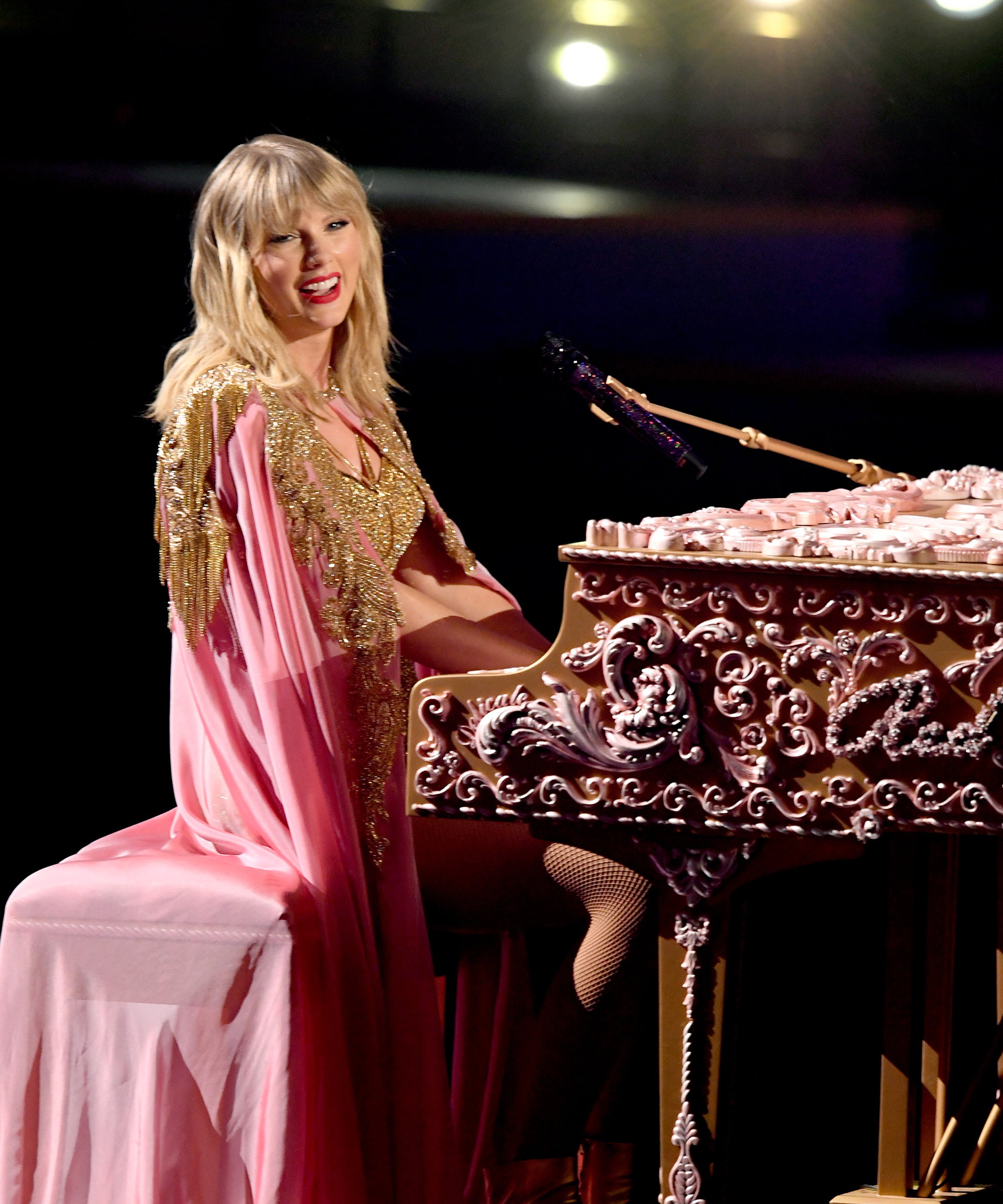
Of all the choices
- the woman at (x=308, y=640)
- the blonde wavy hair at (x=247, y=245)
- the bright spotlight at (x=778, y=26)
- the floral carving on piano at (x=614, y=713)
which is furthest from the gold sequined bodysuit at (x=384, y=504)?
the bright spotlight at (x=778, y=26)

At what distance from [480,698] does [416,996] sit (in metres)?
0.54

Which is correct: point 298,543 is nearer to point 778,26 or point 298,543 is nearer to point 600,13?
point 600,13

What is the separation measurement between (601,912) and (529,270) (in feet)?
5.02

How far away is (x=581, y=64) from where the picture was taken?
10.4 ft

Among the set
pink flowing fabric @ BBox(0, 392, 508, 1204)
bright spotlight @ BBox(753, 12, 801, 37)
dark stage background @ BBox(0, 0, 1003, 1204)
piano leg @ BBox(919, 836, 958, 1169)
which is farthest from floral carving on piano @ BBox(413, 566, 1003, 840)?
bright spotlight @ BBox(753, 12, 801, 37)

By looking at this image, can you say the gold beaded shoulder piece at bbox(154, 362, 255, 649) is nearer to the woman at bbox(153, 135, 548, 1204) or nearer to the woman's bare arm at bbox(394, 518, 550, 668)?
the woman at bbox(153, 135, 548, 1204)

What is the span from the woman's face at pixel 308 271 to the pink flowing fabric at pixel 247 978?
19 cm

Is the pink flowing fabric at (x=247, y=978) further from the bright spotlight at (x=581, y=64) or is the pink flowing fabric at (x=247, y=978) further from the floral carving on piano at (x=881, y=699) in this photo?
the bright spotlight at (x=581, y=64)

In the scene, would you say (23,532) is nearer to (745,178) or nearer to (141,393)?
(141,393)

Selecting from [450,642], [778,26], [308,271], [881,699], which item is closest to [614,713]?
[881,699]

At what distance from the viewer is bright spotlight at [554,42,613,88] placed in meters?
3.18

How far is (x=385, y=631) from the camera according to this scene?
86.9 inches

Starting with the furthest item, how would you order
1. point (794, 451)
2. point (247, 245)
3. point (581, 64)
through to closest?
1. point (581, 64)
2. point (794, 451)
3. point (247, 245)

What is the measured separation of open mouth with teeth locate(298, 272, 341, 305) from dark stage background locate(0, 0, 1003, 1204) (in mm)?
755
